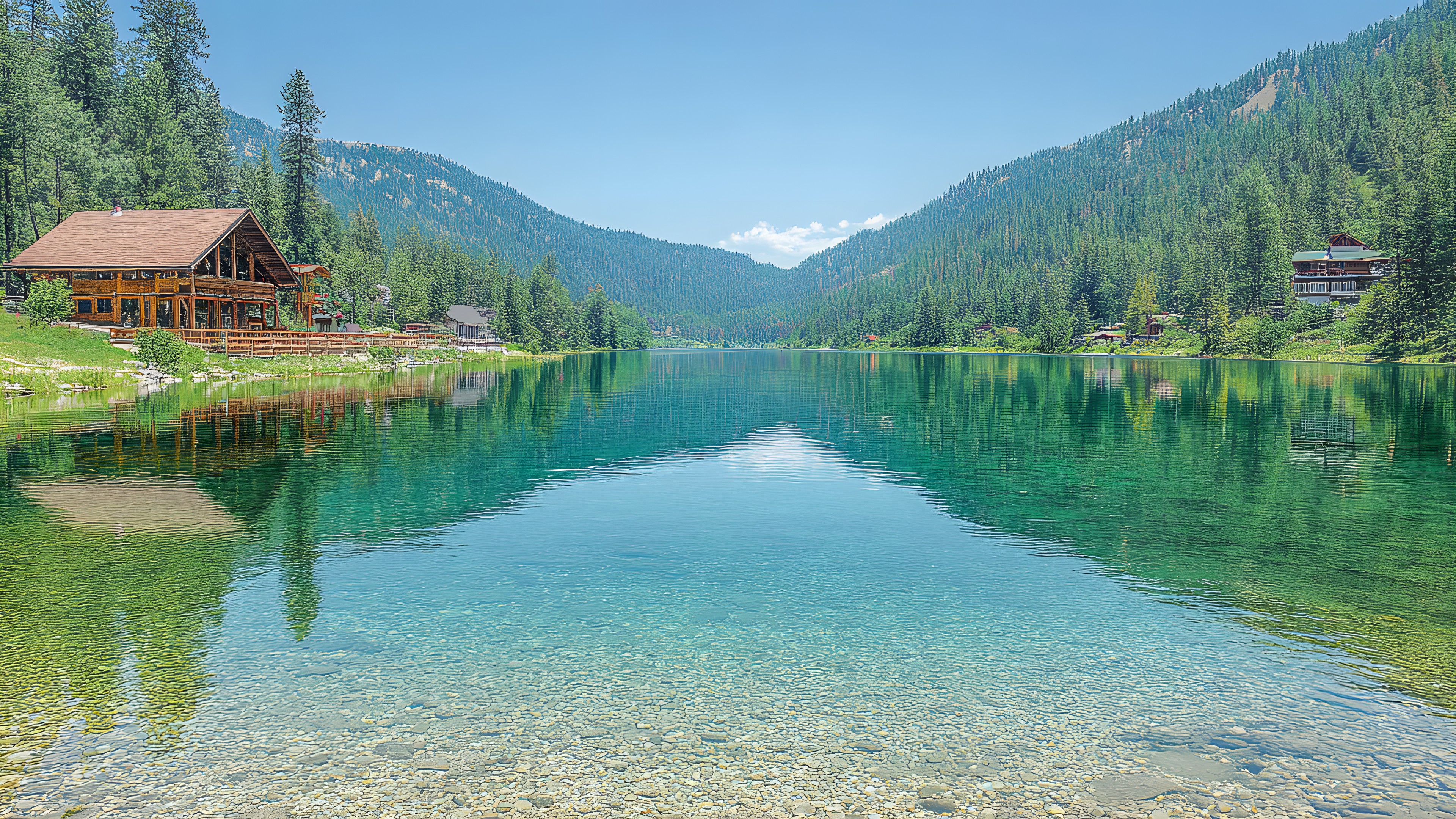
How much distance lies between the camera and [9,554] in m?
11.5

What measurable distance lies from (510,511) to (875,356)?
13995 cm

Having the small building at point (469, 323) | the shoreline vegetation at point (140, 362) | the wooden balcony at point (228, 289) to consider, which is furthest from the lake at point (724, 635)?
the small building at point (469, 323)

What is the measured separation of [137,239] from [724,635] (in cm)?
6762

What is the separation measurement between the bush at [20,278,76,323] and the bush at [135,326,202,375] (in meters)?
6.91

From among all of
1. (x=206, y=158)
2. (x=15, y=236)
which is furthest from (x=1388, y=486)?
(x=206, y=158)

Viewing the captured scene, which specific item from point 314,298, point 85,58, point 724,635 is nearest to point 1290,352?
point 314,298

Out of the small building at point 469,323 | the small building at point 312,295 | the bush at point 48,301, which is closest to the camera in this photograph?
the bush at point 48,301

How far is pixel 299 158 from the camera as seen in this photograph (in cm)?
8756

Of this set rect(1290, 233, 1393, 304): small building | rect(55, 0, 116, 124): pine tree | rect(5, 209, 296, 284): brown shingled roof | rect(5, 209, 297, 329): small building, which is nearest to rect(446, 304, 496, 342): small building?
rect(55, 0, 116, 124): pine tree

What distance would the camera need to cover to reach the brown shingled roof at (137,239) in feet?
185

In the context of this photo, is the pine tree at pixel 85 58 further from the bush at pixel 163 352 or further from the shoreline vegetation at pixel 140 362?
the bush at pixel 163 352

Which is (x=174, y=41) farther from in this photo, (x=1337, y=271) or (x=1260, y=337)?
(x=1337, y=271)

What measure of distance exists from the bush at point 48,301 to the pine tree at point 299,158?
3736cm

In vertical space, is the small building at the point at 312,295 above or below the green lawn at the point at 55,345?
above
